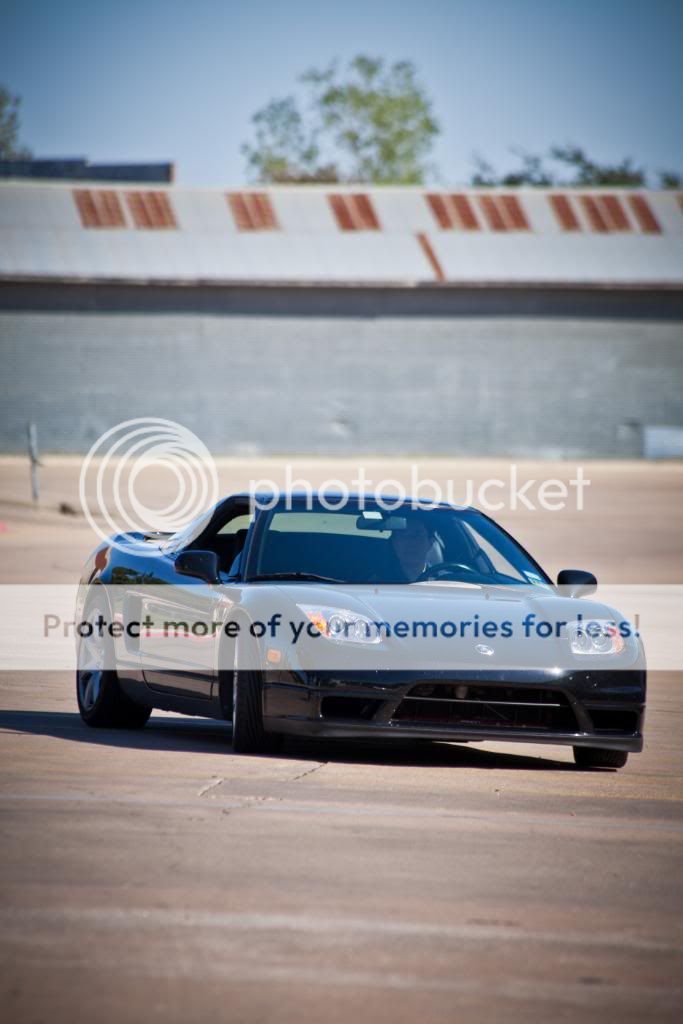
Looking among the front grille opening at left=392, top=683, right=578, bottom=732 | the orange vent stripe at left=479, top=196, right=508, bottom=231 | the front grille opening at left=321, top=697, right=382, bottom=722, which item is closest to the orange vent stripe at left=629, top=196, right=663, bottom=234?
the orange vent stripe at left=479, top=196, right=508, bottom=231

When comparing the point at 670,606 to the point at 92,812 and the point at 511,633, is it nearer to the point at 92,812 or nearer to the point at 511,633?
the point at 511,633

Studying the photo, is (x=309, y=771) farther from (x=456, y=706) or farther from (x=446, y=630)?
(x=446, y=630)

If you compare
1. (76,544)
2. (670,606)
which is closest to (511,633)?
(670,606)

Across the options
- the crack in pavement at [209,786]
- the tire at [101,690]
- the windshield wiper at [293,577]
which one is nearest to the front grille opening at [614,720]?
the windshield wiper at [293,577]

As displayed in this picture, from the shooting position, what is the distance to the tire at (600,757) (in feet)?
27.9

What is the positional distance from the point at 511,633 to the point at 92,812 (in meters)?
2.33

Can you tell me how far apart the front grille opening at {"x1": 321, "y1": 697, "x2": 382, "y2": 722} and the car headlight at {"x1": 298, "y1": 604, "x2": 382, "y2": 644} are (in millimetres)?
270

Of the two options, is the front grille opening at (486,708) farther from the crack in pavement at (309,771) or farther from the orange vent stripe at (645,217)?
the orange vent stripe at (645,217)

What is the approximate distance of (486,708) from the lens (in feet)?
26.3

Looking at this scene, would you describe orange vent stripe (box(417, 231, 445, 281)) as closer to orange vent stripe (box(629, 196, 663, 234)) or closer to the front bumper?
orange vent stripe (box(629, 196, 663, 234))

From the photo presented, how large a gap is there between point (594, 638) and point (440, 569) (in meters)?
1.17

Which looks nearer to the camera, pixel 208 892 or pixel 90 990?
pixel 90 990

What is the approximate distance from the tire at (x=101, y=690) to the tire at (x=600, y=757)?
252cm

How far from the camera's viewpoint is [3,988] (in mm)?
4367
